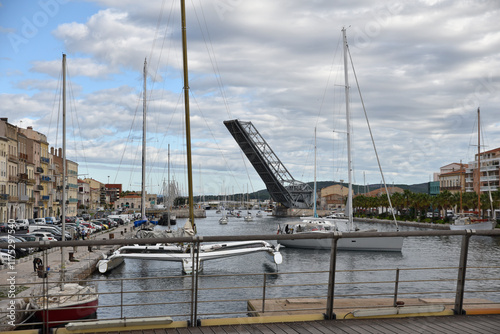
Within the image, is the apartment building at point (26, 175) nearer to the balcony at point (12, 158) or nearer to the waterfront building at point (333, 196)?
the balcony at point (12, 158)

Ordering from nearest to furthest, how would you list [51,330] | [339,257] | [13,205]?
1. [51,330]
2. [339,257]
3. [13,205]

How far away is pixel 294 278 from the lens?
24.4 m

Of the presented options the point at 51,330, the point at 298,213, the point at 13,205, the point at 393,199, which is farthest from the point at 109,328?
the point at 298,213

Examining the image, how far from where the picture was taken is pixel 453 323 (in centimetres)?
610

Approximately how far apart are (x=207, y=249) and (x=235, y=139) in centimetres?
3678

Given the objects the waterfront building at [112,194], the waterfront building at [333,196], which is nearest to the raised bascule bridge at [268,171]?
the waterfront building at [112,194]

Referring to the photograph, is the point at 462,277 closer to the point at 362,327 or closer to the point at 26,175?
the point at 362,327

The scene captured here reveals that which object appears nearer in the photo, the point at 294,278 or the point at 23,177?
the point at 294,278

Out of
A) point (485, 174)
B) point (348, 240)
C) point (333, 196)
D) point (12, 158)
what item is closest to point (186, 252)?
point (348, 240)

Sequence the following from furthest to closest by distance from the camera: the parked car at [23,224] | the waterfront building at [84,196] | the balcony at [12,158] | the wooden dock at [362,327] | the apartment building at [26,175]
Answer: the waterfront building at [84,196], the balcony at [12,158], the apartment building at [26,175], the parked car at [23,224], the wooden dock at [362,327]

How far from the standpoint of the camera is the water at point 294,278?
17.5 metres

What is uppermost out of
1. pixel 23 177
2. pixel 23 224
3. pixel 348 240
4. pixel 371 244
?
pixel 23 177

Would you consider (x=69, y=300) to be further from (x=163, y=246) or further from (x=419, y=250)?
(x=419, y=250)

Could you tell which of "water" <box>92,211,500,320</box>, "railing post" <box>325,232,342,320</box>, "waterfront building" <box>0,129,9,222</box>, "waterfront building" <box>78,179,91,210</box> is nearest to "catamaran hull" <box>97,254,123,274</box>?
"water" <box>92,211,500,320</box>
